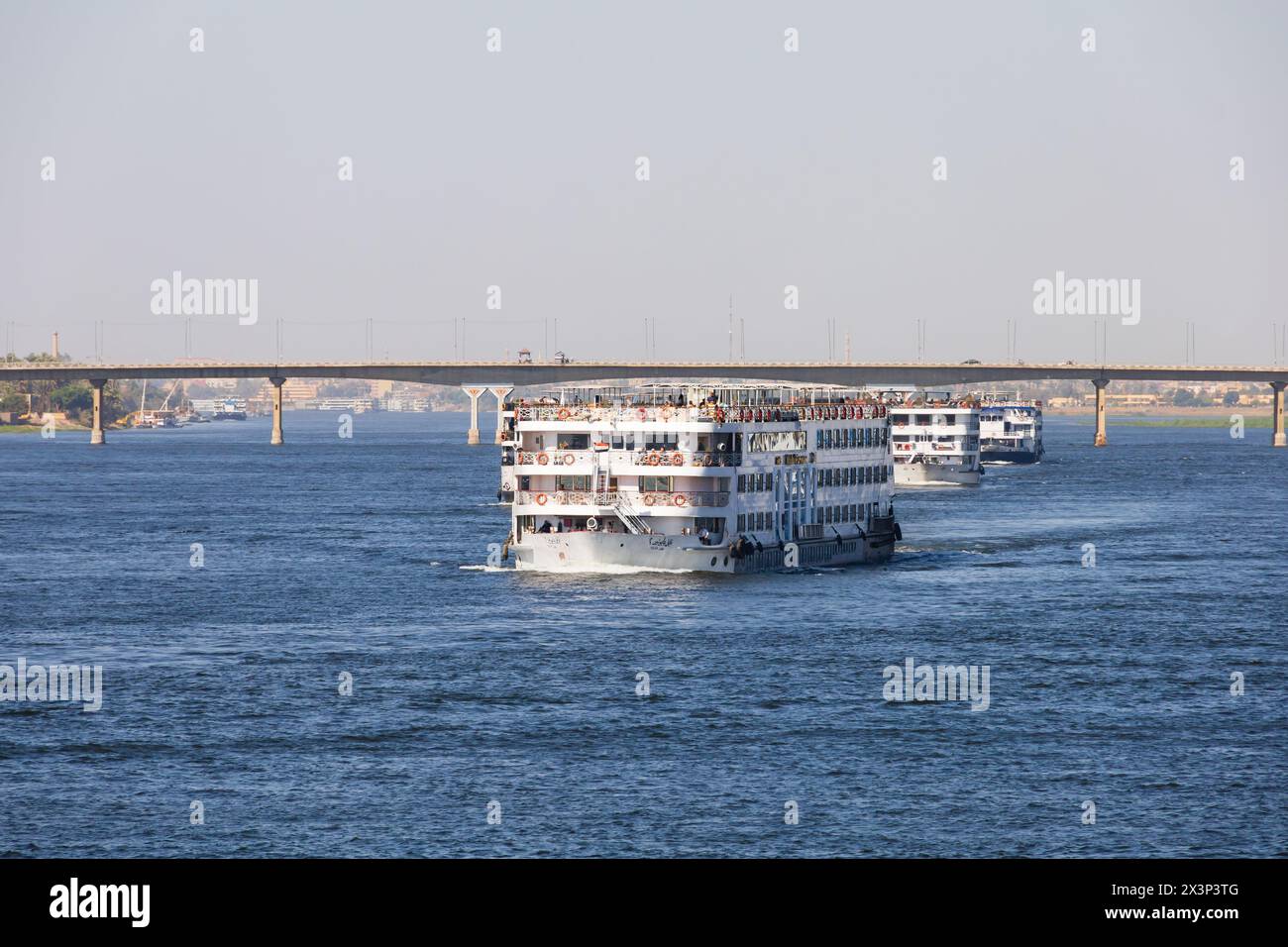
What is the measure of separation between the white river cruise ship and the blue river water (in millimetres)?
1809

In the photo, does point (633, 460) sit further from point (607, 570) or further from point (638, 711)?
point (638, 711)

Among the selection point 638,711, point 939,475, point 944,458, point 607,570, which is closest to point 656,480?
point 607,570

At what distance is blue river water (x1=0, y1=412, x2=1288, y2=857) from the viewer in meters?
39.5

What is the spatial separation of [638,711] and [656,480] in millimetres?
33976

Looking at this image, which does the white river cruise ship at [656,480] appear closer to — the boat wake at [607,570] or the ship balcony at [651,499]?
the ship balcony at [651,499]

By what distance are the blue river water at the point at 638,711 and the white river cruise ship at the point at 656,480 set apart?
181 centimetres

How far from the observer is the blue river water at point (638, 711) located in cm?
3947

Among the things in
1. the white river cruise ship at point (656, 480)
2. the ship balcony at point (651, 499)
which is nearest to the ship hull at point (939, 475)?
the white river cruise ship at point (656, 480)

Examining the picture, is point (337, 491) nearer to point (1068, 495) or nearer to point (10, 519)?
point (10, 519)

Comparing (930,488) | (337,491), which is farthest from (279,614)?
(930,488)

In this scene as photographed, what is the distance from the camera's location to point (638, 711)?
2117 inches

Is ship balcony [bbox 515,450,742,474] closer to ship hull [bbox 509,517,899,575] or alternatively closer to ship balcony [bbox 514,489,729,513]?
ship balcony [bbox 514,489,729,513]

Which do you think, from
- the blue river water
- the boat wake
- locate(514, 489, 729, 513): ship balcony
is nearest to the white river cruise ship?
locate(514, 489, 729, 513): ship balcony

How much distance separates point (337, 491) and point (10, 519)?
4401 cm
